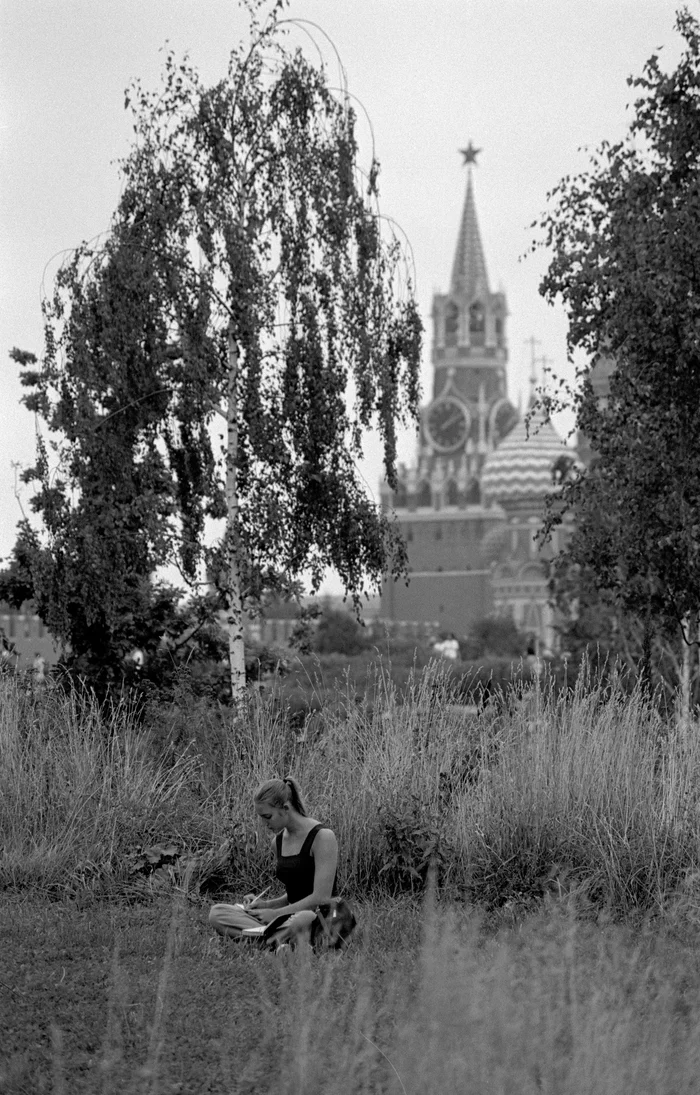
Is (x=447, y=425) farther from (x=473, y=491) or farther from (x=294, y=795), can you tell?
(x=294, y=795)

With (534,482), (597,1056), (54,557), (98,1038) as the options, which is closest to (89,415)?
(54,557)

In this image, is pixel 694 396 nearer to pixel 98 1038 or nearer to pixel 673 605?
pixel 673 605

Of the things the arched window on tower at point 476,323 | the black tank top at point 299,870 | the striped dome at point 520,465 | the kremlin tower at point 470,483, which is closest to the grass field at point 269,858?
the black tank top at point 299,870

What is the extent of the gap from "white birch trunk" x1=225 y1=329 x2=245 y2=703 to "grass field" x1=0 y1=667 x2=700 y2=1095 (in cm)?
288

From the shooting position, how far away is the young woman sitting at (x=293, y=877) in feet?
25.9

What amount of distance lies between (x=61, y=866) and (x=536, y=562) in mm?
120232

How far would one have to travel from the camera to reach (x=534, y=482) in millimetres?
142250

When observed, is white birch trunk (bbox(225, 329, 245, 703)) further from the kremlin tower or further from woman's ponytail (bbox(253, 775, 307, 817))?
the kremlin tower

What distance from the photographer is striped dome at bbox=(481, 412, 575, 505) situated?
465 feet

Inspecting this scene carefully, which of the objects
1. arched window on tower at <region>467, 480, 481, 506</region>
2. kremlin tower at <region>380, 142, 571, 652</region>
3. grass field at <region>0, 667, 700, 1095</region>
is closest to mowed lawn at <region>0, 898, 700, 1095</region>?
grass field at <region>0, 667, 700, 1095</region>

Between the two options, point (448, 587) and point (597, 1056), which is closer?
point (597, 1056)

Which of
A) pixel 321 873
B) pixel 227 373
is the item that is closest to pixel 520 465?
pixel 227 373

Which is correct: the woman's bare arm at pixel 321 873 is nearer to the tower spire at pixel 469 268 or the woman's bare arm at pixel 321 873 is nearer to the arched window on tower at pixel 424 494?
the arched window on tower at pixel 424 494

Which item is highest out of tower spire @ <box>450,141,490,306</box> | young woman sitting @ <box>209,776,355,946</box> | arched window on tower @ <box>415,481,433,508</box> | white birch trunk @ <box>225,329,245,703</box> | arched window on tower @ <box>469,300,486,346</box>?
tower spire @ <box>450,141,490,306</box>
